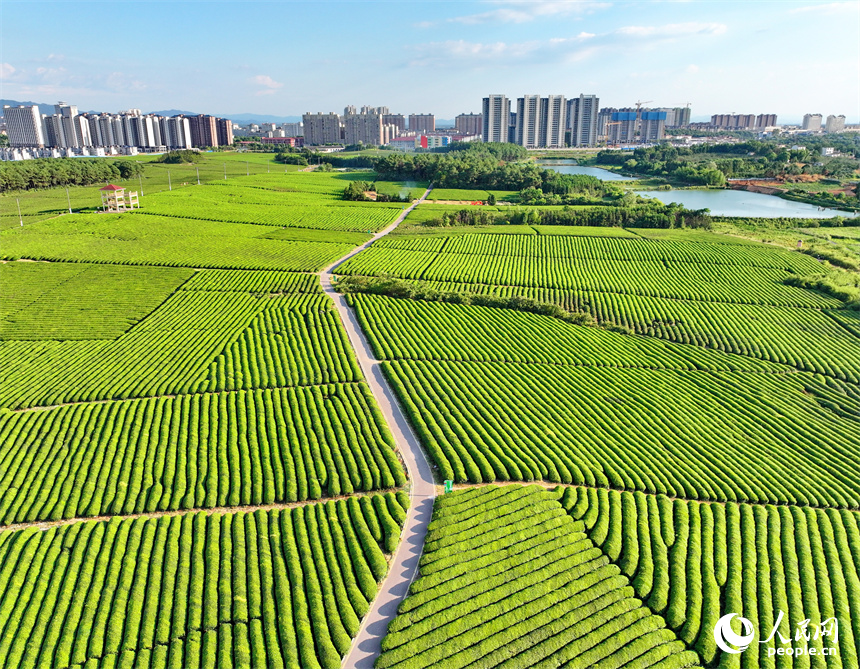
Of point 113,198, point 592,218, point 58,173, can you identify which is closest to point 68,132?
point 58,173

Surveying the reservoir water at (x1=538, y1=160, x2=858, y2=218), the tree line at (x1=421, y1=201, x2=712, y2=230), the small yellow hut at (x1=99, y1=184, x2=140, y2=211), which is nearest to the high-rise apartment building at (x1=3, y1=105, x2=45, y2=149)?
the small yellow hut at (x1=99, y1=184, x2=140, y2=211)

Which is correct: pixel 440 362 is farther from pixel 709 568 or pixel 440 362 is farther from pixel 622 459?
pixel 709 568

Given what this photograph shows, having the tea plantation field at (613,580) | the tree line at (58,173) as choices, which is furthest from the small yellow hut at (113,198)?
the tea plantation field at (613,580)

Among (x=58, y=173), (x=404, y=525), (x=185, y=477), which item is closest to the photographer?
(x=404, y=525)

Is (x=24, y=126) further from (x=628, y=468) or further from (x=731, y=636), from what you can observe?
(x=731, y=636)

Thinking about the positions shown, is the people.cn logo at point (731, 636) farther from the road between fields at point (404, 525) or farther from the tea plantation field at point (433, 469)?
the road between fields at point (404, 525)

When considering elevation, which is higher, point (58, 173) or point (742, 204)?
point (58, 173)
